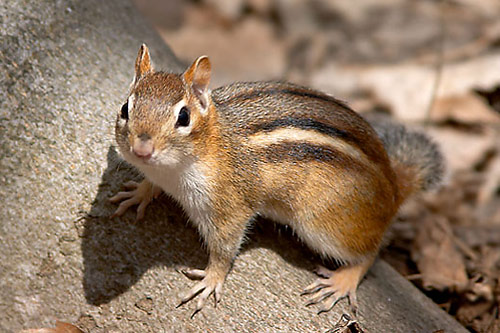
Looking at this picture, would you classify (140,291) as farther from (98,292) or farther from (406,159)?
(406,159)

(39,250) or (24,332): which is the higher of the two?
(39,250)

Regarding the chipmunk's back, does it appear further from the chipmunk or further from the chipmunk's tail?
the chipmunk's tail

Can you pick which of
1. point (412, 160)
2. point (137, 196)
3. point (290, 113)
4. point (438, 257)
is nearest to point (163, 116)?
point (137, 196)

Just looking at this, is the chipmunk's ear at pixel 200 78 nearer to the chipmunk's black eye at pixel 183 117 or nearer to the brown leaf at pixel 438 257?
the chipmunk's black eye at pixel 183 117

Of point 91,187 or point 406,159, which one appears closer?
point 91,187

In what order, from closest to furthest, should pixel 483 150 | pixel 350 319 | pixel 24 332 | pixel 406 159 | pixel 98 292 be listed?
pixel 24 332 < pixel 98 292 < pixel 350 319 < pixel 406 159 < pixel 483 150

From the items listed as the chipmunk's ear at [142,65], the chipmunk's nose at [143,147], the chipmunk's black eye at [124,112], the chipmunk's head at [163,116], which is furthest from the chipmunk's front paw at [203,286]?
the chipmunk's ear at [142,65]

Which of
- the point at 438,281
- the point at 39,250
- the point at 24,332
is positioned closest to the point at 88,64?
the point at 39,250
